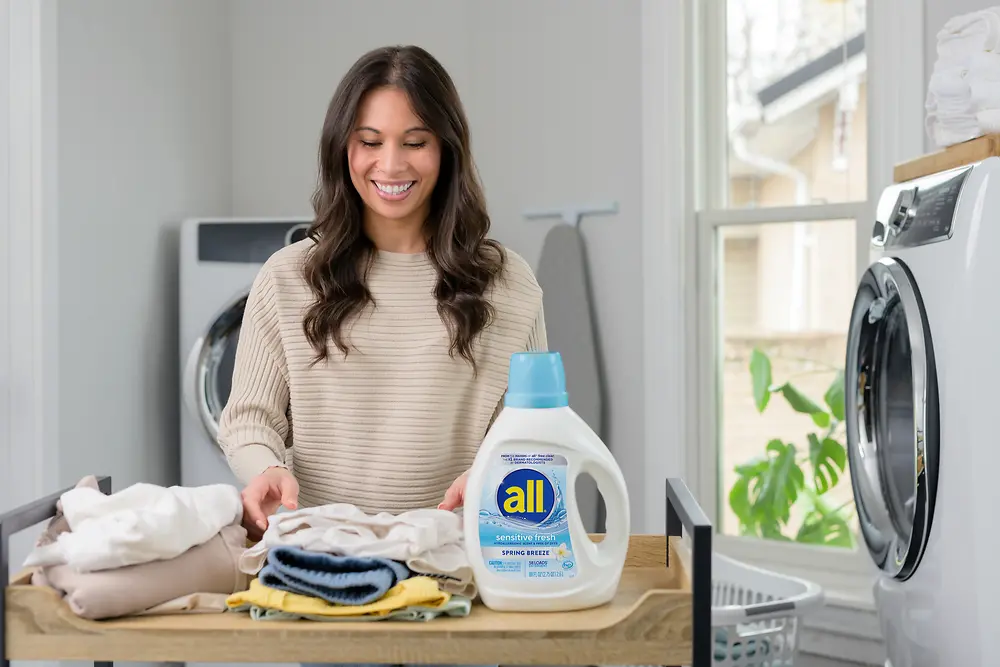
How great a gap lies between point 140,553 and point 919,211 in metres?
1.24

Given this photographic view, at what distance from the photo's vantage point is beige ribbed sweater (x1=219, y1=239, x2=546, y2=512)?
4.00ft

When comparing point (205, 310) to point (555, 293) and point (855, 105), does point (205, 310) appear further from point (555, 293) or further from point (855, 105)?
point (855, 105)

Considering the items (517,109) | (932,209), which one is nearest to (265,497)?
(932,209)

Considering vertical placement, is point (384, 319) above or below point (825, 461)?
above

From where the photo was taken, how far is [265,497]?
40.5 inches

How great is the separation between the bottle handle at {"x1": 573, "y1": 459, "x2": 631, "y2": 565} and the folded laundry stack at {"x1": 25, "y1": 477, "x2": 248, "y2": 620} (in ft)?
1.06

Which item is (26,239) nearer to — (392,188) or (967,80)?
(392,188)

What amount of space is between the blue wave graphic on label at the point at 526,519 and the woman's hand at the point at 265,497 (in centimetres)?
26

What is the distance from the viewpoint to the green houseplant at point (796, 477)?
7.77ft

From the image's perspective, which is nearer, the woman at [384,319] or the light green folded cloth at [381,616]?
the light green folded cloth at [381,616]

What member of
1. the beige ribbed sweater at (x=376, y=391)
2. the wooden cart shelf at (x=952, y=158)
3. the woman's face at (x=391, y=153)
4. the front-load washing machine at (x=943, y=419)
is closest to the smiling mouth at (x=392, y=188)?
the woman's face at (x=391, y=153)

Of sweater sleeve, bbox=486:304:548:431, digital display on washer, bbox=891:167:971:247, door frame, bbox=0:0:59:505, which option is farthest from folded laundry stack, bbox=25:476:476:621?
door frame, bbox=0:0:59:505

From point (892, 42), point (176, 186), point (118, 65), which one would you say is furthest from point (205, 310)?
point (892, 42)

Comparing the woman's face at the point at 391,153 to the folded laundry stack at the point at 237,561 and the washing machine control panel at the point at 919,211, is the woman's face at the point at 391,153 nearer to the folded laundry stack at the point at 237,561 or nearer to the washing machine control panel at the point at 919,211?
the folded laundry stack at the point at 237,561
